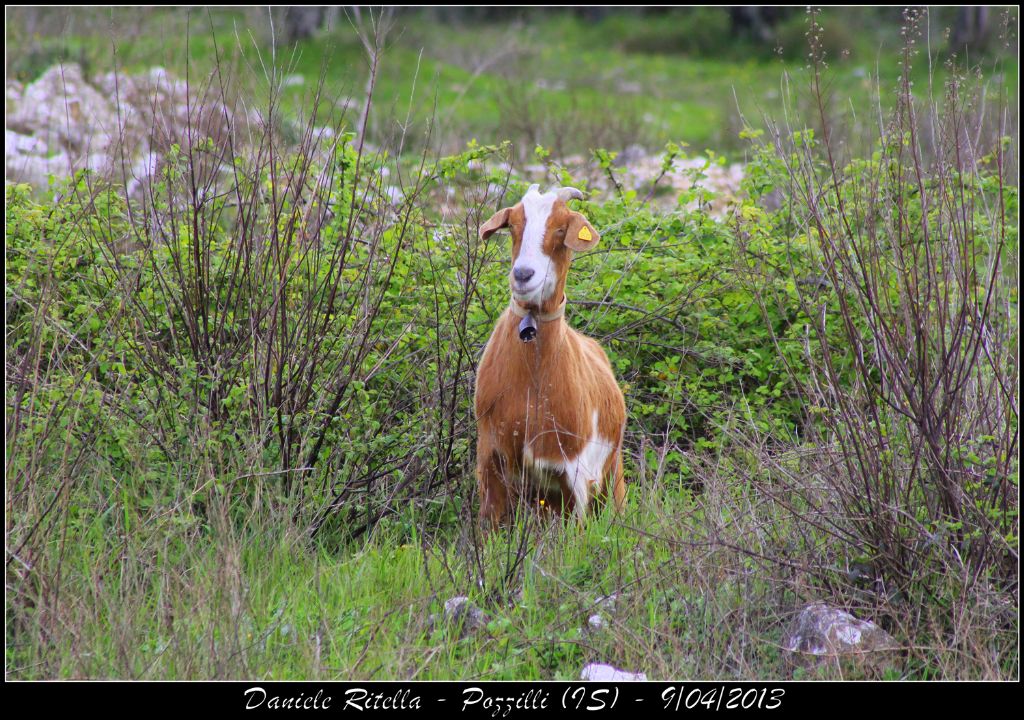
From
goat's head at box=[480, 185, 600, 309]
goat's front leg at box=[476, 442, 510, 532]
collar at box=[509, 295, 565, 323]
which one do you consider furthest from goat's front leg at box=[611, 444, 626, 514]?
goat's head at box=[480, 185, 600, 309]

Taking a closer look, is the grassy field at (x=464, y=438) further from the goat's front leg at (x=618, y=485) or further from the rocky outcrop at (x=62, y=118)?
the rocky outcrop at (x=62, y=118)

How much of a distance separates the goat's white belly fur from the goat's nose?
74 centimetres

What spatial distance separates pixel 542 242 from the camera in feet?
14.8

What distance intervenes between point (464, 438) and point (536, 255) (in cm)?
125

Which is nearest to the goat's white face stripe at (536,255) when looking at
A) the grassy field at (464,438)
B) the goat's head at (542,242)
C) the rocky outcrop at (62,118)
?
the goat's head at (542,242)

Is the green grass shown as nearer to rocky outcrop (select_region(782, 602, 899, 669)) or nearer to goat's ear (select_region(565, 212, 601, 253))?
rocky outcrop (select_region(782, 602, 899, 669))

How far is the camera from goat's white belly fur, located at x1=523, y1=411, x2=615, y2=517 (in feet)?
15.9

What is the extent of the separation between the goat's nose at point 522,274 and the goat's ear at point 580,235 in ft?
0.70

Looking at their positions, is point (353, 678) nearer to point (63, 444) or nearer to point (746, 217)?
point (63, 444)

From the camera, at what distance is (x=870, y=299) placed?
4012 mm

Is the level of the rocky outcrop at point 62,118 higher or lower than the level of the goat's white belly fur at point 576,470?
higher

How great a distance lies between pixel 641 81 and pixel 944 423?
21230 millimetres

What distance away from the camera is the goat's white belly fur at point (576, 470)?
484cm

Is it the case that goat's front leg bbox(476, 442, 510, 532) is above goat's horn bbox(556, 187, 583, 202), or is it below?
below
